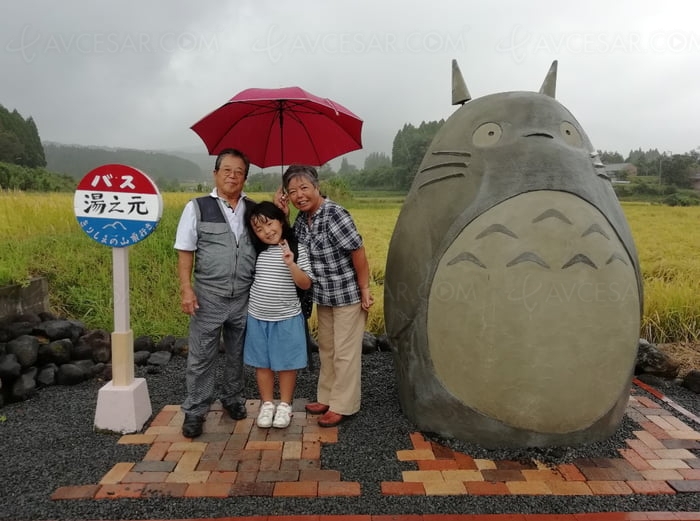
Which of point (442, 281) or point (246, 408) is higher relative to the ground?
point (442, 281)

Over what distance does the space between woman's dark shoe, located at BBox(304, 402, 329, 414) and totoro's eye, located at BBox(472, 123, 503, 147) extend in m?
1.90

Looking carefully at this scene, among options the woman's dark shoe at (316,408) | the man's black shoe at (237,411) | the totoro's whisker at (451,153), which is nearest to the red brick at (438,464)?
the woman's dark shoe at (316,408)

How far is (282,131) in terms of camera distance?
11.2 ft

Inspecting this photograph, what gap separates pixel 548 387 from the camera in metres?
2.55

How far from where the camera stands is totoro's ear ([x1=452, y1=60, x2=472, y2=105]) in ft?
10.4

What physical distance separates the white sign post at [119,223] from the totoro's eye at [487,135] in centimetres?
188

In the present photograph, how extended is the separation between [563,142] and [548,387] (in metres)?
1.34

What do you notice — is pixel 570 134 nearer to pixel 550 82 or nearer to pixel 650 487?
pixel 550 82

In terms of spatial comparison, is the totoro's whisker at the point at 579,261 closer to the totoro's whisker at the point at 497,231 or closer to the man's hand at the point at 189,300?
the totoro's whisker at the point at 497,231

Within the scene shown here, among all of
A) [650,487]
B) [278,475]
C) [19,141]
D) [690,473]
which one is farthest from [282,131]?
[19,141]

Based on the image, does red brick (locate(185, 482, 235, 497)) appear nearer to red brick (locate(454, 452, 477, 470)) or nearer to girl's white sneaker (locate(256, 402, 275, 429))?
girl's white sneaker (locate(256, 402, 275, 429))

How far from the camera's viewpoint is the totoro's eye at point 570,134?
2.83 m

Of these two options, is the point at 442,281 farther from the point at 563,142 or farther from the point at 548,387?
the point at 563,142

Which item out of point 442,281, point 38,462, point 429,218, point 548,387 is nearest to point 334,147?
point 429,218
